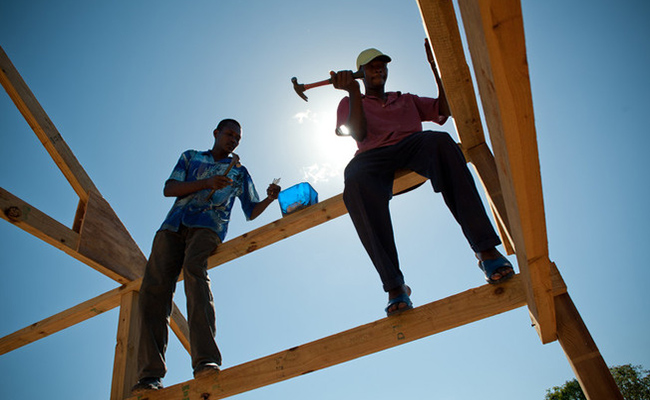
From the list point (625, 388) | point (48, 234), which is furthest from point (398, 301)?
point (625, 388)

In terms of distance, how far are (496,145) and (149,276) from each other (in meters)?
2.00

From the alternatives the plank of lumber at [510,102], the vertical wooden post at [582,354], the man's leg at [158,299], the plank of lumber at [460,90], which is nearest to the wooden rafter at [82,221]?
the man's leg at [158,299]

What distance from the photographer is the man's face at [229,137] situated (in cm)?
282

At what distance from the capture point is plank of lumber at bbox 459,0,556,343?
1.95ft

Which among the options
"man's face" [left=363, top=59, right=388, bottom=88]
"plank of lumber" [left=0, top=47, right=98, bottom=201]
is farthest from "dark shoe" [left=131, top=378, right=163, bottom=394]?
"man's face" [left=363, top=59, right=388, bottom=88]

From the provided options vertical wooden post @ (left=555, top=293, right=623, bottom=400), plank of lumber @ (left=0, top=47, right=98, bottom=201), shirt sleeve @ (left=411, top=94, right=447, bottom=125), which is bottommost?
vertical wooden post @ (left=555, top=293, right=623, bottom=400)

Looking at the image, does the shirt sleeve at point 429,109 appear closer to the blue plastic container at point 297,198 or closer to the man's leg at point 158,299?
the blue plastic container at point 297,198

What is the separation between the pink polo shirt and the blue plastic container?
677 mm

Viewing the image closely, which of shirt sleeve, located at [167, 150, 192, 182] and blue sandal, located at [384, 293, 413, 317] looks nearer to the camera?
blue sandal, located at [384, 293, 413, 317]

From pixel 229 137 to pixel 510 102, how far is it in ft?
7.72

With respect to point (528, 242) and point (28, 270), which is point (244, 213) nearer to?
point (528, 242)

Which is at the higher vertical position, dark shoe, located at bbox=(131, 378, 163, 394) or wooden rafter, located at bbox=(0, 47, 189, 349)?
wooden rafter, located at bbox=(0, 47, 189, 349)

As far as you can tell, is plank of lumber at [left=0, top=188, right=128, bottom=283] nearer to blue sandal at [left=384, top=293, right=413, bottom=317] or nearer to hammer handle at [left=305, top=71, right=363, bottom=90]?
hammer handle at [left=305, top=71, right=363, bottom=90]

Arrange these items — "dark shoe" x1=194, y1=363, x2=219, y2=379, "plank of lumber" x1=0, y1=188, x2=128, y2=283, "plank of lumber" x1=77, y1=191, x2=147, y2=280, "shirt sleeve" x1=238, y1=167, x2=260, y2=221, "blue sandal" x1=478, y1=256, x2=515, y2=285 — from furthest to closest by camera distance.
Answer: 1. "plank of lumber" x1=77, y1=191, x2=147, y2=280
2. "shirt sleeve" x1=238, y1=167, x2=260, y2=221
3. "plank of lumber" x1=0, y1=188, x2=128, y2=283
4. "dark shoe" x1=194, y1=363, x2=219, y2=379
5. "blue sandal" x1=478, y1=256, x2=515, y2=285
